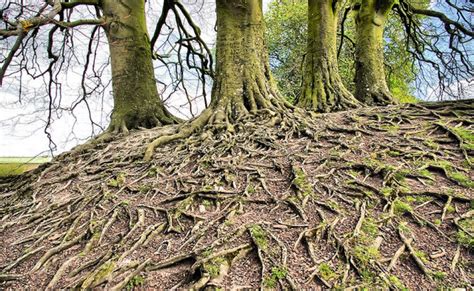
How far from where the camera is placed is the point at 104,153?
4695mm

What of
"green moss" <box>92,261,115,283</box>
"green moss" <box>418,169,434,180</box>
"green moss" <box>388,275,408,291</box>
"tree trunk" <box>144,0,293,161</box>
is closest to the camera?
"green moss" <box>388,275,408,291</box>

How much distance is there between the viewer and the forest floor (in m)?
2.19

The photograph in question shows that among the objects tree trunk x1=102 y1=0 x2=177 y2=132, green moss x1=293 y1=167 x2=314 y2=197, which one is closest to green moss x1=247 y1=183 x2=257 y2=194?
green moss x1=293 y1=167 x2=314 y2=197

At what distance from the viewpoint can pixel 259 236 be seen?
2414 millimetres

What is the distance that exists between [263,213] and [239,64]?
2561 millimetres

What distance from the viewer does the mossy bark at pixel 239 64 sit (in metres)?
4.75

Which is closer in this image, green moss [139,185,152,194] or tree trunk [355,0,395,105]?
green moss [139,185,152,194]

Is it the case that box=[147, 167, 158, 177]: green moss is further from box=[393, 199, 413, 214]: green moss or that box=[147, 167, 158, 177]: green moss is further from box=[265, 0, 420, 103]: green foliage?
box=[265, 0, 420, 103]: green foliage

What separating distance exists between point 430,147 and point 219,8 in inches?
122

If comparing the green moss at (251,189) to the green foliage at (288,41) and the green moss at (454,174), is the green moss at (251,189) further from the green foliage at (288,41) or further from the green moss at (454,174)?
the green foliage at (288,41)

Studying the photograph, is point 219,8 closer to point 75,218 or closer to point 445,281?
point 75,218

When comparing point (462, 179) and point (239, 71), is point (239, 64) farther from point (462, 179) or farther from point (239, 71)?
point (462, 179)

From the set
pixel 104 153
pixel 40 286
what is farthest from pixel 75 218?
pixel 104 153

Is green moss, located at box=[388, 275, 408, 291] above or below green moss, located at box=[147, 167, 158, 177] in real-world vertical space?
below
